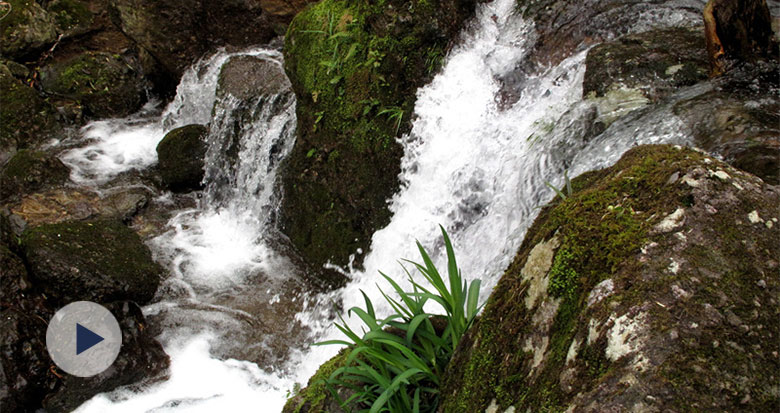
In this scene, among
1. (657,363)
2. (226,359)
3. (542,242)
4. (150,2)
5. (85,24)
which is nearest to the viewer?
(657,363)

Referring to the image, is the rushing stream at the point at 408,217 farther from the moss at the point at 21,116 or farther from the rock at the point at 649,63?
the moss at the point at 21,116

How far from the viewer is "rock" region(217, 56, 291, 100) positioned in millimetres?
7426

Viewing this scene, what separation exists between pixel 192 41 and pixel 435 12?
16.8 ft

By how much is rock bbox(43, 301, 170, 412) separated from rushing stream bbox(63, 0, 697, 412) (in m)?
0.11

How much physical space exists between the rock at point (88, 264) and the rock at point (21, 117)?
382 centimetres

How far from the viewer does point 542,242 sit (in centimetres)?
211

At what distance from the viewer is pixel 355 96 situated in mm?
5484

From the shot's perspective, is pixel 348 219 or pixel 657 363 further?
pixel 348 219

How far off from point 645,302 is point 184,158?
7.31 metres

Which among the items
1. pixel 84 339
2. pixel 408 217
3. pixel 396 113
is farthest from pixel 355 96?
pixel 84 339

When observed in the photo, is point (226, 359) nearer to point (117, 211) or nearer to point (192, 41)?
point (117, 211)

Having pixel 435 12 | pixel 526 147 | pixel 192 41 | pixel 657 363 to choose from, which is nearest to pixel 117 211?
pixel 192 41

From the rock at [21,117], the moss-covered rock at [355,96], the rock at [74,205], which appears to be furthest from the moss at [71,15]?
the moss-covered rock at [355,96]

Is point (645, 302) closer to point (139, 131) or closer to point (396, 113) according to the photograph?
point (396, 113)
